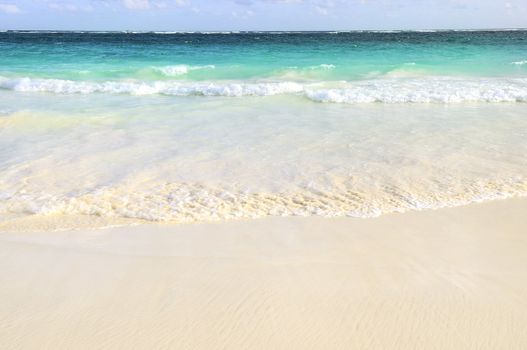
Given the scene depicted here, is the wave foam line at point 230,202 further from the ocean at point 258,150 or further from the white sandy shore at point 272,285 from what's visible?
the white sandy shore at point 272,285

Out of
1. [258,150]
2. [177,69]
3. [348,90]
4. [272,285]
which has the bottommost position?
[272,285]

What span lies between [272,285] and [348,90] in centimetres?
1108

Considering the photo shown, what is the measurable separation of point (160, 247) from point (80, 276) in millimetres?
703

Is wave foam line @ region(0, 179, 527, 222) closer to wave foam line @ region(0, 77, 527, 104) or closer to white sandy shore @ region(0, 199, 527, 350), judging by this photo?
white sandy shore @ region(0, 199, 527, 350)

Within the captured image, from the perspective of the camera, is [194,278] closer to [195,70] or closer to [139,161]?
[139,161]

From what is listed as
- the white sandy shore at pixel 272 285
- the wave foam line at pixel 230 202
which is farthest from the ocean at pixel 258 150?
the white sandy shore at pixel 272 285

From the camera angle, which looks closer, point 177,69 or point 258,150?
point 258,150

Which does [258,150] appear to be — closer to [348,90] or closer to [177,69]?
[348,90]

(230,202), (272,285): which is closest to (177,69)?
(230,202)

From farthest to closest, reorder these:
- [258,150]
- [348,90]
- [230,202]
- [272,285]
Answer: [348,90], [258,150], [230,202], [272,285]

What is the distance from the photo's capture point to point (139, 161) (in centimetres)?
671

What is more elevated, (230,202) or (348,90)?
(348,90)

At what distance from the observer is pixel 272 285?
11.0 feet

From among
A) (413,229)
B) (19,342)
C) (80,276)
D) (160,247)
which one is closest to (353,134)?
(413,229)
